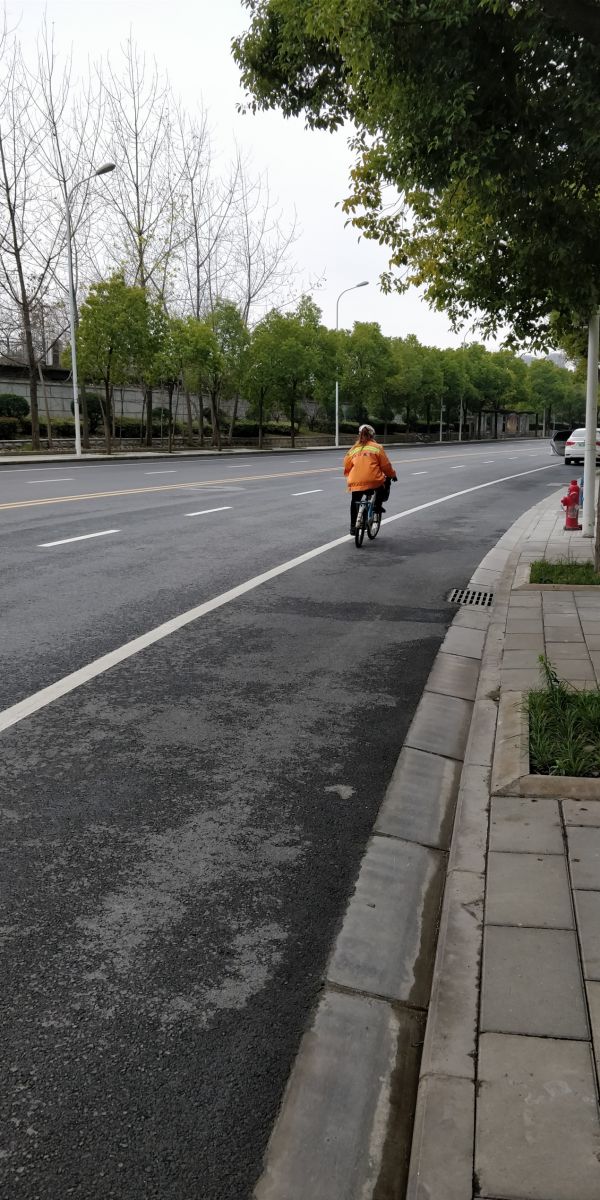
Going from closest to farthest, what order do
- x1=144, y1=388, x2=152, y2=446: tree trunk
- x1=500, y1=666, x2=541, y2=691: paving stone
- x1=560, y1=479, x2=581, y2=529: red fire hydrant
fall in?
x1=500, y1=666, x2=541, y2=691: paving stone < x1=560, y1=479, x2=581, y2=529: red fire hydrant < x1=144, y1=388, x2=152, y2=446: tree trunk

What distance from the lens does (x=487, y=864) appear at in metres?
3.19

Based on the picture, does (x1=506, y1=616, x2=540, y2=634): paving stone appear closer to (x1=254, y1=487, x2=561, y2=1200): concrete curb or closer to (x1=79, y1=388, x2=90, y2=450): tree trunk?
(x1=254, y1=487, x2=561, y2=1200): concrete curb

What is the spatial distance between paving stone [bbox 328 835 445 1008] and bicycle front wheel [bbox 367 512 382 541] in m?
8.58

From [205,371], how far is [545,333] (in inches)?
1392

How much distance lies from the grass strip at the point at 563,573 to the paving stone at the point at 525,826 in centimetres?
473

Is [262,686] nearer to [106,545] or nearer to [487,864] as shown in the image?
[487,864]

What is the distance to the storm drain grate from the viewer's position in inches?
325

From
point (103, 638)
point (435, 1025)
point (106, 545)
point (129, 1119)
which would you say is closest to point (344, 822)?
point (435, 1025)

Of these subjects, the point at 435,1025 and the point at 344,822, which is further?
the point at 344,822

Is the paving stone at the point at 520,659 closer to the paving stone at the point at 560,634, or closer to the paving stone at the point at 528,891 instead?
the paving stone at the point at 560,634

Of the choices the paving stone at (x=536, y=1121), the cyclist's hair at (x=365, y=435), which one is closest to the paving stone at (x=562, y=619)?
the paving stone at (x=536, y=1121)

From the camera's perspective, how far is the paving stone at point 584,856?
3.00 m

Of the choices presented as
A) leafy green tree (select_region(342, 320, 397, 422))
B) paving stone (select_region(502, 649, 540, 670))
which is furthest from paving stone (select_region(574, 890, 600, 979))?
leafy green tree (select_region(342, 320, 397, 422))

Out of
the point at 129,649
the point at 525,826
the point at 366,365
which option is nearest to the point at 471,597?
the point at 129,649
